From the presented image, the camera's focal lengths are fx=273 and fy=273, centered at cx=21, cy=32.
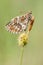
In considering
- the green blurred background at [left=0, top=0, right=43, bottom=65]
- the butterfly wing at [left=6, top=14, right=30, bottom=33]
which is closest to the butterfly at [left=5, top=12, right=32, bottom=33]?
the butterfly wing at [left=6, top=14, right=30, bottom=33]

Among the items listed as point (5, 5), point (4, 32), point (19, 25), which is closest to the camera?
point (19, 25)

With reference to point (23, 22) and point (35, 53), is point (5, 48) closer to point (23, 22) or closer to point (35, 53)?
point (35, 53)

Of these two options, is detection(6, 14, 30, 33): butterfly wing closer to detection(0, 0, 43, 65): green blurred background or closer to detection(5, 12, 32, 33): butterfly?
detection(5, 12, 32, 33): butterfly

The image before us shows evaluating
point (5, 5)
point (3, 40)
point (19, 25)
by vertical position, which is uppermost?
point (5, 5)

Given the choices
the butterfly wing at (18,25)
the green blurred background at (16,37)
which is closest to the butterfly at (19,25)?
the butterfly wing at (18,25)

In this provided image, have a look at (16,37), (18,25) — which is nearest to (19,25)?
(18,25)

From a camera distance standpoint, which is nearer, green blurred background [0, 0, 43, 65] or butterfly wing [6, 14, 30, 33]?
butterfly wing [6, 14, 30, 33]

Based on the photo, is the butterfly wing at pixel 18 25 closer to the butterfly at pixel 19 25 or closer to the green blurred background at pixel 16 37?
the butterfly at pixel 19 25

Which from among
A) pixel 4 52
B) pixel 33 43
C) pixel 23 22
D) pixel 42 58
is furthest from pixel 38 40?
pixel 23 22
